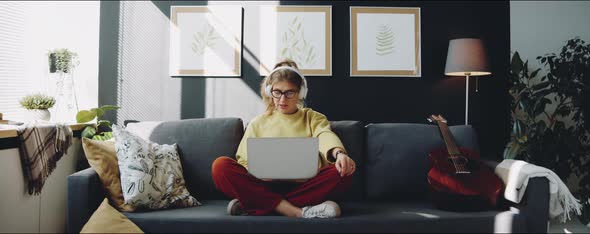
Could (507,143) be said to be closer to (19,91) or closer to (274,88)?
(274,88)

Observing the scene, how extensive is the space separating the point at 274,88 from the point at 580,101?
80.9 inches

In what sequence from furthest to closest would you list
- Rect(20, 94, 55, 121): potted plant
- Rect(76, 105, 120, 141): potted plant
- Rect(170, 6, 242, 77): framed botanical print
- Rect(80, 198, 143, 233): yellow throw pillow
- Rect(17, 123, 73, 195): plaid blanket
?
Rect(170, 6, 242, 77): framed botanical print → Rect(76, 105, 120, 141): potted plant → Rect(20, 94, 55, 121): potted plant → Rect(17, 123, 73, 195): plaid blanket → Rect(80, 198, 143, 233): yellow throw pillow

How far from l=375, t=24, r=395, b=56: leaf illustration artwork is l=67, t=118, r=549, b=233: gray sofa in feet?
2.44

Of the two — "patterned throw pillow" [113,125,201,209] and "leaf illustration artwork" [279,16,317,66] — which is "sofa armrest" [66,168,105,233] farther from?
"leaf illustration artwork" [279,16,317,66]

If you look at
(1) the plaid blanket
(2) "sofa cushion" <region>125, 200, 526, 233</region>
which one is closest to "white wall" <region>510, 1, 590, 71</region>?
(2) "sofa cushion" <region>125, 200, 526, 233</region>

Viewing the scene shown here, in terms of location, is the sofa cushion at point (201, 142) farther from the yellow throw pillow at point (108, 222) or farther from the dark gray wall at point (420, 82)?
the dark gray wall at point (420, 82)

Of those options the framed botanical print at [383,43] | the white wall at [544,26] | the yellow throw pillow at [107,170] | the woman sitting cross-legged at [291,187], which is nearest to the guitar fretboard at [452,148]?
the woman sitting cross-legged at [291,187]

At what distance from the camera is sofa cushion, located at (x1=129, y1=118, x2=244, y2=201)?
2.14 meters

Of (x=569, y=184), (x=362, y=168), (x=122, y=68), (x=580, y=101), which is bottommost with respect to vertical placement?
(x=569, y=184)

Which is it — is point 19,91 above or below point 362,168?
above

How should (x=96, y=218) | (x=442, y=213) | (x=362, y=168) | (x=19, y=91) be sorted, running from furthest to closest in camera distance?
(x=19, y=91), (x=362, y=168), (x=442, y=213), (x=96, y=218)

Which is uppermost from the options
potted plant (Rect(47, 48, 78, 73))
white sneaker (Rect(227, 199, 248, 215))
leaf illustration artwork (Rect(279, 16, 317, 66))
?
leaf illustration artwork (Rect(279, 16, 317, 66))

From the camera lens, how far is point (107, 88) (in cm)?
280

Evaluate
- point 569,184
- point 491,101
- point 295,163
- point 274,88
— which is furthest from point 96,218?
point 569,184
